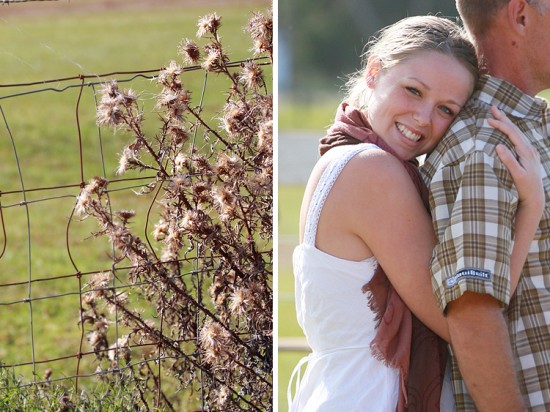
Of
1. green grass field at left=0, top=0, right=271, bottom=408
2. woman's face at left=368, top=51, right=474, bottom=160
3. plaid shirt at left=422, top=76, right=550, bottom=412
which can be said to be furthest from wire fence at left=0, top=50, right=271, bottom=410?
plaid shirt at left=422, top=76, right=550, bottom=412

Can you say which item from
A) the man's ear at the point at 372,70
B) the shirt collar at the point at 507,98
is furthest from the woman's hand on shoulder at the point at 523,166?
the man's ear at the point at 372,70

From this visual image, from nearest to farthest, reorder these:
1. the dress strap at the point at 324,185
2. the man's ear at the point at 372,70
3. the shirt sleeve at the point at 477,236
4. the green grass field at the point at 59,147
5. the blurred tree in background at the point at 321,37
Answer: the shirt sleeve at the point at 477,236
the dress strap at the point at 324,185
the man's ear at the point at 372,70
the green grass field at the point at 59,147
the blurred tree in background at the point at 321,37

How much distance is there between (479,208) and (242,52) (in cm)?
1516

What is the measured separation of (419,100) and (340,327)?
0.56 m

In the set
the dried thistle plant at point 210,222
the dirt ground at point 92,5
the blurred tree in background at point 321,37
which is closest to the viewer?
the dried thistle plant at point 210,222

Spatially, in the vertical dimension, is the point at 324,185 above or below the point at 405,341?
above

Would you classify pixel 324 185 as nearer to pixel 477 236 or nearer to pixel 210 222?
pixel 477 236

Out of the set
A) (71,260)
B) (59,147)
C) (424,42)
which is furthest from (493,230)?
(59,147)

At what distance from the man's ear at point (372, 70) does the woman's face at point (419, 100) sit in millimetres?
40

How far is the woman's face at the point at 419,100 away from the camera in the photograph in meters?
2.27

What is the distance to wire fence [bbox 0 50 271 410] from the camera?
3.51m

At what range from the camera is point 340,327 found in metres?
2.28

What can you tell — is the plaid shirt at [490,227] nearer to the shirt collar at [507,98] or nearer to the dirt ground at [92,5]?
the shirt collar at [507,98]

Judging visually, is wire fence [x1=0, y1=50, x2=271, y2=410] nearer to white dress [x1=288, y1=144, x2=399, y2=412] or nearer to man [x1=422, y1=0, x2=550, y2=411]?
white dress [x1=288, y1=144, x2=399, y2=412]
